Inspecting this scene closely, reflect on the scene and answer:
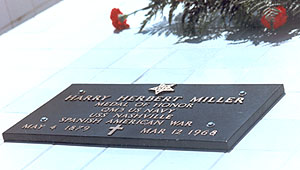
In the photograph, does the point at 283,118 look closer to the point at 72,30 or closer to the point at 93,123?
the point at 93,123

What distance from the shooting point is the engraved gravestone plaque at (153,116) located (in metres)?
3.89

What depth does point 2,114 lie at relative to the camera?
4969 millimetres

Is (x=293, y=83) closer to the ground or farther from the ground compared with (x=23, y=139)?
closer to the ground

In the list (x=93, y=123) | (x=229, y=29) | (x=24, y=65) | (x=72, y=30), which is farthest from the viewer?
(x=72, y=30)

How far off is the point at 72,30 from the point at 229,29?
72.5 inches

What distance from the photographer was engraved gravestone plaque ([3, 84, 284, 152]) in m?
3.89

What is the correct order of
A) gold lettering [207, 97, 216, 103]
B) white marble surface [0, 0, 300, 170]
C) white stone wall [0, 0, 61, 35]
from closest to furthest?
white marble surface [0, 0, 300, 170] → gold lettering [207, 97, 216, 103] → white stone wall [0, 0, 61, 35]

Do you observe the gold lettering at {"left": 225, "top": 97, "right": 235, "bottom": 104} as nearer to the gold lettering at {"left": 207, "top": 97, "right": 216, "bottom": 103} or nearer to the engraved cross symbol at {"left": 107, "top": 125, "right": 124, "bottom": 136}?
the gold lettering at {"left": 207, "top": 97, "right": 216, "bottom": 103}

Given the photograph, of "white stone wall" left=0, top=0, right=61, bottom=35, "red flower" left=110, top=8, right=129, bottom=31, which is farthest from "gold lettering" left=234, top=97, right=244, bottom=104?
"white stone wall" left=0, top=0, right=61, bottom=35

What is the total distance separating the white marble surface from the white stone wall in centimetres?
28

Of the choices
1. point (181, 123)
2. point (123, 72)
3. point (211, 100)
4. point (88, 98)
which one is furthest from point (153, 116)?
point (123, 72)

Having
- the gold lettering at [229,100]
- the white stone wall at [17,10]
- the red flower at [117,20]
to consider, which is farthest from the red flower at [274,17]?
the white stone wall at [17,10]

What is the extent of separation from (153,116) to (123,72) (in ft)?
3.58

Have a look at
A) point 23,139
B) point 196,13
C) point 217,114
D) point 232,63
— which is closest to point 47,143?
point 23,139
